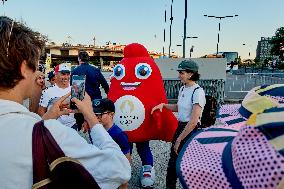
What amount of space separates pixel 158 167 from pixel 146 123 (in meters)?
1.30

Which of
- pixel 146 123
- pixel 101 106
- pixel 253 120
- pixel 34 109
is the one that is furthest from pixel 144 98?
pixel 253 120

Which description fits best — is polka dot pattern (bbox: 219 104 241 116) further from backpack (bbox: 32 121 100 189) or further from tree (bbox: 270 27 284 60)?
tree (bbox: 270 27 284 60)

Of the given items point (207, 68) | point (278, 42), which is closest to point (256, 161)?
point (207, 68)

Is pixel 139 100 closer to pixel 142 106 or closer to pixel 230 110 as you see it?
pixel 142 106

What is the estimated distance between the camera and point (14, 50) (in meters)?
1.13

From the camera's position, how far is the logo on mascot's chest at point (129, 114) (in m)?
3.87

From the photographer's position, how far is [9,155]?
1.01 meters

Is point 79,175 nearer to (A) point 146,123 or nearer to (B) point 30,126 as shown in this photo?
(B) point 30,126

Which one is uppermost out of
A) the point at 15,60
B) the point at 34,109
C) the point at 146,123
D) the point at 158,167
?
the point at 15,60

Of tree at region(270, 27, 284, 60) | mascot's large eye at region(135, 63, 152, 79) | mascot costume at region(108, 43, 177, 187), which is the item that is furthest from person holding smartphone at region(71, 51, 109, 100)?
tree at region(270, 27, 284, 60)

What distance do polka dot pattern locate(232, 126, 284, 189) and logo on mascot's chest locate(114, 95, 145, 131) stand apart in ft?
10.9

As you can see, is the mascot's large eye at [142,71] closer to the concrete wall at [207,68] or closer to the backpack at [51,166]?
the backpack at [51,166]

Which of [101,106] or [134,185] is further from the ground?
[101,106]

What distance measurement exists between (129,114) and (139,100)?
8.5 inches
